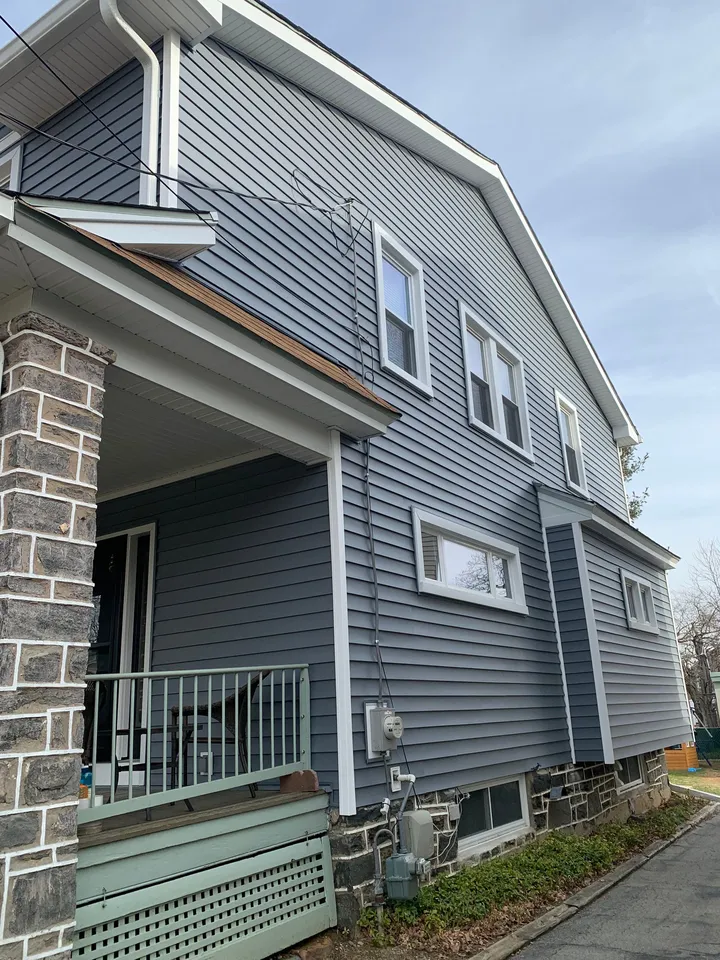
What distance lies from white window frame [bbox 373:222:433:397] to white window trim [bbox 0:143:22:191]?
3.39 meters

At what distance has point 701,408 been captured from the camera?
32.6 m

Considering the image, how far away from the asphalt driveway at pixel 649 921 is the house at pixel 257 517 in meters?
1.19

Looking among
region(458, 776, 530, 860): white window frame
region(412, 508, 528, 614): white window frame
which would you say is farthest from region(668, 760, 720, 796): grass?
region(412, 508, 528, 614): white window frame

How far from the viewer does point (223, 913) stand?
Result: 4.30 m

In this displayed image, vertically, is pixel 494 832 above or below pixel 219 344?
below

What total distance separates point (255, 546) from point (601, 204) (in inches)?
663

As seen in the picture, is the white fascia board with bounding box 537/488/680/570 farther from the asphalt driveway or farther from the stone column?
the stone column

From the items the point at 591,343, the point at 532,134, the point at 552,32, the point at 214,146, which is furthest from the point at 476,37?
the point at 214,146

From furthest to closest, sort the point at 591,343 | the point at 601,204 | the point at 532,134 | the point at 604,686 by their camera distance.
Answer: the point at 601,204 → the point at 532,134 → the point at 591,343 → the point at 604,686

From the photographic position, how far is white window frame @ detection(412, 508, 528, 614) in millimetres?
6844

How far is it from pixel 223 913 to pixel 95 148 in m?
5.81

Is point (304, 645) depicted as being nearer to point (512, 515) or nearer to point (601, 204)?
point (512, 515)

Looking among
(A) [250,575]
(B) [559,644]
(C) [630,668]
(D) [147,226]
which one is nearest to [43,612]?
(D) [147,226]

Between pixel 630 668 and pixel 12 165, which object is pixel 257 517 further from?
pixel 630 668
